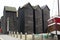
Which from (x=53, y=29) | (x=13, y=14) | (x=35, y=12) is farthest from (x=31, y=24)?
(x=53, y=29)

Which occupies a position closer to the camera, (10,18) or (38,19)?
(38,19)

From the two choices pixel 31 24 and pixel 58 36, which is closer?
pixel 58 36

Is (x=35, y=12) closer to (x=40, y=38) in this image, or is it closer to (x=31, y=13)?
(x=31, y=13)

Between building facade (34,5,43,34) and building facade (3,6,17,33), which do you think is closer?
building facade (34,5,43,34)

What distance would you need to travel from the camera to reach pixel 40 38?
2427cm

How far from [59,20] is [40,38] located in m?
7.09

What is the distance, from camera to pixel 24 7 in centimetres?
9312

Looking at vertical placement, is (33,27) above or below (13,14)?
below

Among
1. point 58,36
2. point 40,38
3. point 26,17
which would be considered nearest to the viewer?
point 40,38

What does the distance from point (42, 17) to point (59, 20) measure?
70.7m

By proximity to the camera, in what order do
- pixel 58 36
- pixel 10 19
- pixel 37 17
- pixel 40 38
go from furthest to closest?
pixel 10 19
pixel 37 17
pixel 58 36
pixel 40 38

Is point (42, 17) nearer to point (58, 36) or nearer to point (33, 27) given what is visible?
point (33, 27)

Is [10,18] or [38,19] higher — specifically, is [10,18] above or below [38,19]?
above

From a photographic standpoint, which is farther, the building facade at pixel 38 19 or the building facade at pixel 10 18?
the building facade at pixel 10 18
